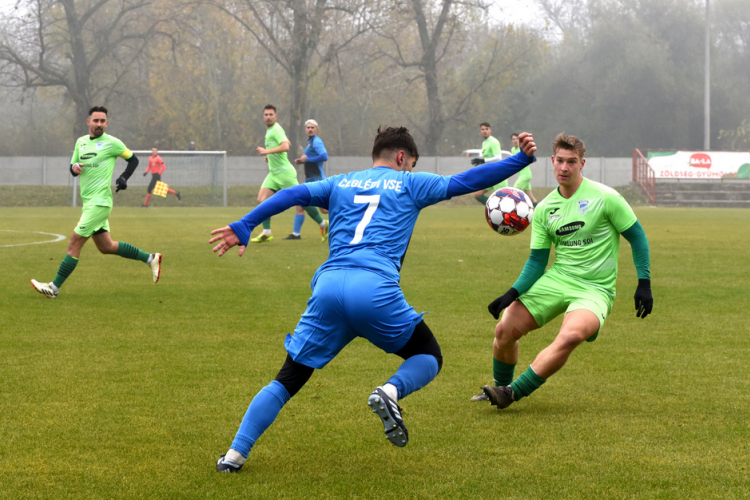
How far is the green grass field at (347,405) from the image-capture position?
152 inches

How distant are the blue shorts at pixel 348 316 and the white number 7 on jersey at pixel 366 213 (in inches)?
7.9

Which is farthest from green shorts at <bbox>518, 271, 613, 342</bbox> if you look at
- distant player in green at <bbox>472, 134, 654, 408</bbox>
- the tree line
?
the tree line

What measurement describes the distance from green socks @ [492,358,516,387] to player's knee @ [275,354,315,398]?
1701 millimetres

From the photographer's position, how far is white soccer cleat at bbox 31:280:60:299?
30.3 ft

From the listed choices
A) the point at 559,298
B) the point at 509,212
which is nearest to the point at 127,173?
the point at 509,212

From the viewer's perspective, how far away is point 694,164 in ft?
124

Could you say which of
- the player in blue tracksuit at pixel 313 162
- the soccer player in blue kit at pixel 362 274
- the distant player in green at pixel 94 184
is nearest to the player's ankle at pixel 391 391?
the soccer player in blue kit at pixel 362 274

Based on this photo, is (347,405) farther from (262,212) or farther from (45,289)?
(45,289)

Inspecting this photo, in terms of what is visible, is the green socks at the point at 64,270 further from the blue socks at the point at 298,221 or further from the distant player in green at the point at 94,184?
the blue socks at the point at 298,221

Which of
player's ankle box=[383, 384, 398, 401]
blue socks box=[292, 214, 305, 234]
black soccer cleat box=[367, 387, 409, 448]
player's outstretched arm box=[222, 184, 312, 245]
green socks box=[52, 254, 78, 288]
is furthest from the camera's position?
blue socks box=[292, 214, 305, 234]

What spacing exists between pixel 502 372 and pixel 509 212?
3.34 feet

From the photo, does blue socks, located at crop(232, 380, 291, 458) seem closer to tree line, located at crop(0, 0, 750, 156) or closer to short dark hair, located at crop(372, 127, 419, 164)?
short dark hair, located at crop(372, 127, 419, 164)

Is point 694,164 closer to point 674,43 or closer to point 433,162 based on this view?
point 433,162

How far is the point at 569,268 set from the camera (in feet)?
17.5
